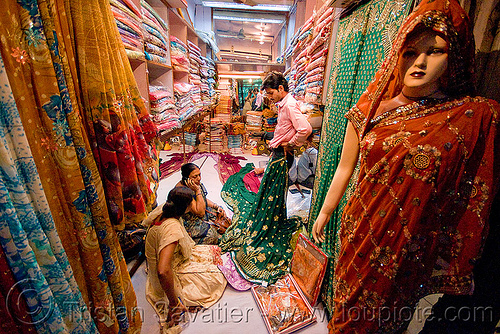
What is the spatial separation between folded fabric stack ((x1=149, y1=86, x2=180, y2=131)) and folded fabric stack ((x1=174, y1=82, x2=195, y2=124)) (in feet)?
0.78

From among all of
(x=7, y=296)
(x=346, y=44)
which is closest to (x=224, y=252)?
(x=7, y=296)

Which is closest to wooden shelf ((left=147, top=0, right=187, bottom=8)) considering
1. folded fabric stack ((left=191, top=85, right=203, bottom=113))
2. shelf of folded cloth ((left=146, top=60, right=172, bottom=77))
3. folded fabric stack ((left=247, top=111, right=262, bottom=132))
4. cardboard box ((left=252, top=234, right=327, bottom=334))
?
shelf of folded cloth ((left=146, top=60, right=172, bottom=77))

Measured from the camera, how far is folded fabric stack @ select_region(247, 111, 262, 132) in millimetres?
5336

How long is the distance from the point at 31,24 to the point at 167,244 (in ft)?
3.88

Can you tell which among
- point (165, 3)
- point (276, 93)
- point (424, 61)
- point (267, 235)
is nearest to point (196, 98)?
point (165, 3)

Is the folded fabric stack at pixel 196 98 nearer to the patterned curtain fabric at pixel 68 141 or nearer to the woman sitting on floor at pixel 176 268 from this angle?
the woman sitting on floor at pixel 176 268

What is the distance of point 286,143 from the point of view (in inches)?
78.2

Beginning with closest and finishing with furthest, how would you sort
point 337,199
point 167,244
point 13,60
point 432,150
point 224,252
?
point 13,60 < point 432,150 < point 337,199 < point 167,244 < point 224,252

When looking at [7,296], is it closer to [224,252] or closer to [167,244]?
[167,244]

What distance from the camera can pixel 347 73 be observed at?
1.34 meters

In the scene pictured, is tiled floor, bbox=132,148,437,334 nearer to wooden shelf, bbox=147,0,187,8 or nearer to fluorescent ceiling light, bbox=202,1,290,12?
wooden shelf, bbox=147,0,187,8

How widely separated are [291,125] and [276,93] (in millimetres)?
352

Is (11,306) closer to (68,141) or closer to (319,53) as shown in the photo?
(68,141)

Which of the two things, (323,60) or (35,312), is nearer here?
(35,312)
